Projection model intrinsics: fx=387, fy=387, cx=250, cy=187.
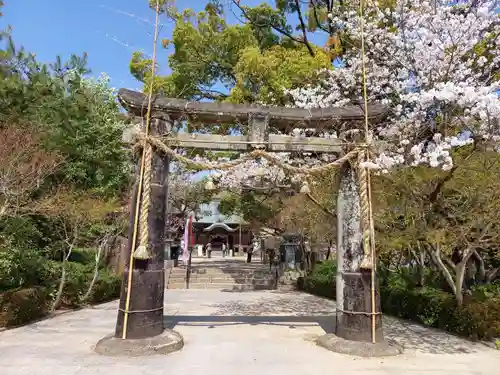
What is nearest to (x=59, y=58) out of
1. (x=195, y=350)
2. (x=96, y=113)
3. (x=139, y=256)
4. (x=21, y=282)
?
(x=96, y=113)

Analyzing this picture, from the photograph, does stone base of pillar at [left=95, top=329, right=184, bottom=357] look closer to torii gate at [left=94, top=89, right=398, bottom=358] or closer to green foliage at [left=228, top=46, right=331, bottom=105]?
torii gate at [left=94, top=89, right=398, bottom=358]

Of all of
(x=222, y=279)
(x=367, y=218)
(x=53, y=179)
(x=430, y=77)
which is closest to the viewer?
(x=367, y=218)

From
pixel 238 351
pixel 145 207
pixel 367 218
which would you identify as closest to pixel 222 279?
pixel 238 351

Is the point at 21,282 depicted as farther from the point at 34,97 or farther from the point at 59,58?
the point at 59,58

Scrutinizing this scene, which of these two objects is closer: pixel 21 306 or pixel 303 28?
pixel 21 306

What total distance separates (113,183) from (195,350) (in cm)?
1044

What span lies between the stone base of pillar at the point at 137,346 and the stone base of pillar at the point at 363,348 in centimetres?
271

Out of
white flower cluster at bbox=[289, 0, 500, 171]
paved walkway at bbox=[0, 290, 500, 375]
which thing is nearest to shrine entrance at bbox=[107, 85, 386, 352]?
paved walkway at bbox=[0, 290, 500, 375]

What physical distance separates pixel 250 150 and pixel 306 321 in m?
4.63

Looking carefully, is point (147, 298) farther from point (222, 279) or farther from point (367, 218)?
point (222, 279)

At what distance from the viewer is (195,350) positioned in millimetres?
6570

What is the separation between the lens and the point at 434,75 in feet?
29.5

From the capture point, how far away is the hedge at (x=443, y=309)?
7590mm

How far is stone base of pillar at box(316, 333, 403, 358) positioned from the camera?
6289mm
